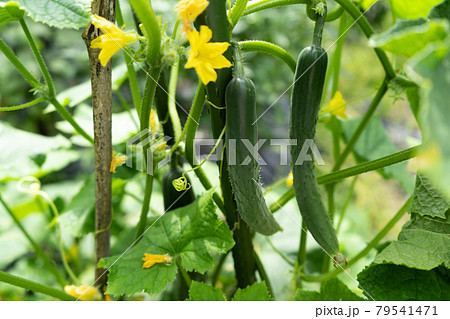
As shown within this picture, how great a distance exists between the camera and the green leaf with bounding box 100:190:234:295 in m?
0.85

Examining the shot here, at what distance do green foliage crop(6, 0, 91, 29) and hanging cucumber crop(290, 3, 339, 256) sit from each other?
40cm

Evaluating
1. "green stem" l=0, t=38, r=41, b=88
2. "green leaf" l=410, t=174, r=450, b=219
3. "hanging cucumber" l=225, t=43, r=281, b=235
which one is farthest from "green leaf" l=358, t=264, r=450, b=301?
"green stem" l=0, t=38, r=41, b=88

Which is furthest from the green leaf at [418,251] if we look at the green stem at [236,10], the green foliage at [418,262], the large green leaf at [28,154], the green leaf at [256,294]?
the large green leaf at [28,154]

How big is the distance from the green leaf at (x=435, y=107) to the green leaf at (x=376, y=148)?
860mm

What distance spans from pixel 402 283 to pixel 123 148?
872 mm

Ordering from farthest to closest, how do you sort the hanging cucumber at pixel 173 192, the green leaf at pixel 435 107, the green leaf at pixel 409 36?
the hanging cucumber at pixel 173 192, the green leaf at pixel 409 36, the green leaf at pixel 435 107

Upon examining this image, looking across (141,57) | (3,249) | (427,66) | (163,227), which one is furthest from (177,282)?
(3,249)

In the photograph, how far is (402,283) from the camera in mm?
851

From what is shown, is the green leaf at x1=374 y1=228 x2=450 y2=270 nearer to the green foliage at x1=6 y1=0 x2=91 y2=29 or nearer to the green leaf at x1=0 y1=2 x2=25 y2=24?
the green foliage at x1=6 y1=0 x2=91 y2=29

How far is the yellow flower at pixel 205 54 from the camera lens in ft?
2.24

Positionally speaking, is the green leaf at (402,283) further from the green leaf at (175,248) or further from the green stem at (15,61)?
the green stem at (15,61)

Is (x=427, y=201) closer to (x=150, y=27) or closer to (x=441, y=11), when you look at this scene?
(x=441, y=11)

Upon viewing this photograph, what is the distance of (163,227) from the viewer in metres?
0.95
